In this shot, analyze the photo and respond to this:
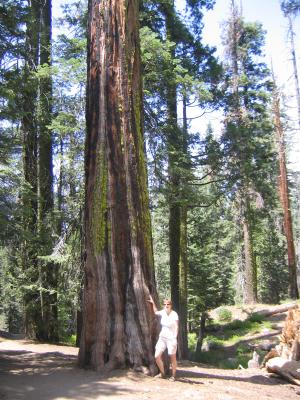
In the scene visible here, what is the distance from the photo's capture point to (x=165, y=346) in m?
7.31

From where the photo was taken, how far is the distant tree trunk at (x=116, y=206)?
746cm

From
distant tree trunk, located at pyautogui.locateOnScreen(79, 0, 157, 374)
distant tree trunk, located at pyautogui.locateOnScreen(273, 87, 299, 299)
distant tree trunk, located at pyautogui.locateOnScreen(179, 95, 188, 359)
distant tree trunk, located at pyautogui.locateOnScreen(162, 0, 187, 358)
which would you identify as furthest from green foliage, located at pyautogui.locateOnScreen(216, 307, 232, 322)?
distant tree trunk, located at pyautogui.locateOnScreen(79, 0, 157, 374)

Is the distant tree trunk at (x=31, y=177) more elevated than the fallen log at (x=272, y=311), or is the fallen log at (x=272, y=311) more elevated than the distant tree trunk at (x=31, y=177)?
the distant tree trunk at (x=31, y=177)

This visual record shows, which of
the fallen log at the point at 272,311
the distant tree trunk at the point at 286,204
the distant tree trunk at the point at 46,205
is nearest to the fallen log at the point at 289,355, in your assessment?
the distant tree trunk at the point at 46,205

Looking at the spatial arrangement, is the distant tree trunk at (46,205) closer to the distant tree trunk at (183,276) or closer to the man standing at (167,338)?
the distant tree trunk at (183,276)

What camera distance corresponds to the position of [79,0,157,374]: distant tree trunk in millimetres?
7461

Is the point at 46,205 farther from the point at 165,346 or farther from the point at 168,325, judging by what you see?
the point at 165,346

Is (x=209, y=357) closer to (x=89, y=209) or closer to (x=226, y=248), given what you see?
(x=89, y=209)

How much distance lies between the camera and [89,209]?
8.12 m

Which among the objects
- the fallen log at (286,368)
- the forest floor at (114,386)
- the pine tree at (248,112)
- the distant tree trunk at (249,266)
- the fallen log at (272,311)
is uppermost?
the pine tree at (248,112)

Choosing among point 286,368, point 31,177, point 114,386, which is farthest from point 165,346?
point 31,177

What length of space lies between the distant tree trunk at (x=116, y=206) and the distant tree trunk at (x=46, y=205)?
4982mm

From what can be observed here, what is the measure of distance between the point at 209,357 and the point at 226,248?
75.4 ft

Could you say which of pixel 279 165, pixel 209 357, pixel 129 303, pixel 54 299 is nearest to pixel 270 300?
pixel 279 165
